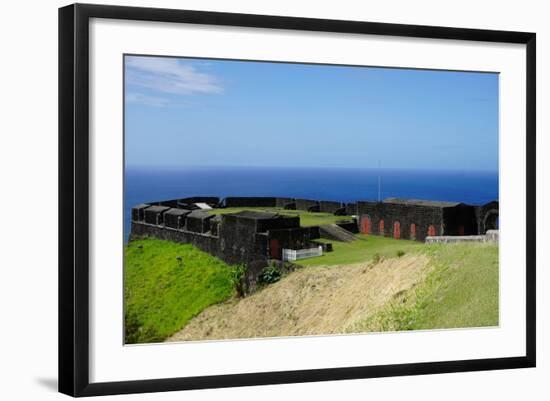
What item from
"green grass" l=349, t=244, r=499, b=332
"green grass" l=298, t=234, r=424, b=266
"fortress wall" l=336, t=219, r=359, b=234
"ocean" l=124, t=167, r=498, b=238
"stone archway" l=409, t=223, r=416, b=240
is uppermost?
"ocean" l=124, t=167, r=498, b=238

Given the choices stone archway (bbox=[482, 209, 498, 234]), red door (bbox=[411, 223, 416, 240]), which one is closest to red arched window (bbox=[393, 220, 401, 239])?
red door (bbox=[411, 223, 416, 240])

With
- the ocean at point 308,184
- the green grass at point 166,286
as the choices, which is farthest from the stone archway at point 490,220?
the green grass at point 166,286

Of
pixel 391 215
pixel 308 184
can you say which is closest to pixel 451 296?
pixel 391 215

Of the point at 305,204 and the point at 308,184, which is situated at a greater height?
the point at 308,184

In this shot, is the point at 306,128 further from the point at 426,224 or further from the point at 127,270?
the point at 127,270

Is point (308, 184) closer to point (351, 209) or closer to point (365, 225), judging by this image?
point (351, 209)

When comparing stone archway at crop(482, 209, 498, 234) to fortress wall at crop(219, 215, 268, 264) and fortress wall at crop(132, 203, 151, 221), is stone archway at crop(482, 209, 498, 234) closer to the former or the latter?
fortress wall at crop(219, 215, 268, 264)
